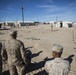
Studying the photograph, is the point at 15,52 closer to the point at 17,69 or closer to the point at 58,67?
the point at 17,69

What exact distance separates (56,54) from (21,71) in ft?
6.93

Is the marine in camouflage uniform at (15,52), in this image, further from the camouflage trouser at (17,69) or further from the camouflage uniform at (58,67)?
the camouflage uniform at (58,67)

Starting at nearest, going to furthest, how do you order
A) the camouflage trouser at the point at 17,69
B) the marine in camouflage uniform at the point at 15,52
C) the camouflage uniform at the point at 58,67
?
the camouflage uniform at the point at 58,67
the marine in camouflage uniform at the point at 15,52
the camouflage trouser at the point at 17,69

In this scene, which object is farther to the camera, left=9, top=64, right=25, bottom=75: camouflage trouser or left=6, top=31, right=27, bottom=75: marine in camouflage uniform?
left=9, top=64, right=25, bottom=75: camouflage trouser

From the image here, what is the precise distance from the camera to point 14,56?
167 inches

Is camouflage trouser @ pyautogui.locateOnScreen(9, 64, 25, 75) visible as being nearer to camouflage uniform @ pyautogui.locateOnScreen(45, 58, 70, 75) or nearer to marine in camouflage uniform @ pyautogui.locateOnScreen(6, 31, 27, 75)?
marine in camouflage uniform @ pyautogui.locateOnScreen(6, 31, 27, 75)

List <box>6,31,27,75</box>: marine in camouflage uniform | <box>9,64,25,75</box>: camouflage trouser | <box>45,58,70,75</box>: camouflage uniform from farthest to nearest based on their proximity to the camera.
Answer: <box>9,64,25,75</box>: camouflage trouser
<box>6,31,27,75</box>: marine in camouflage uniform
<box>45,58,70,75</box>: camouflage uniform

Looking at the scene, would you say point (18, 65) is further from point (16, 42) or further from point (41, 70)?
point (41, 70)

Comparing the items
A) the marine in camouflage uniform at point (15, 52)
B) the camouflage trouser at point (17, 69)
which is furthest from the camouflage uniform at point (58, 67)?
the camouflage trouser at point (17, 69)

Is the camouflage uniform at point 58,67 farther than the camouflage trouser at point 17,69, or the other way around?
the camouflage trouser at point 17,69

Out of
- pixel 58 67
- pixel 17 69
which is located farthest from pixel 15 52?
pixel 58 67

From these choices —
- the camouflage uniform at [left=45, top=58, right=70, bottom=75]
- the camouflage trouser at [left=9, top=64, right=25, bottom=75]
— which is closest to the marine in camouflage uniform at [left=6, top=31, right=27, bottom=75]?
the camouflage trouser at [left=9, top=64, right=25, bottom=75]

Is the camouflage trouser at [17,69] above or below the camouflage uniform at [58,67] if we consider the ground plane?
below

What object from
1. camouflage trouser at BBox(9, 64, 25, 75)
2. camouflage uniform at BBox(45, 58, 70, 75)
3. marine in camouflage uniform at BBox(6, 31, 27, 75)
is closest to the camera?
camouflage uniform at BBox(45, 58, 70, 75)
